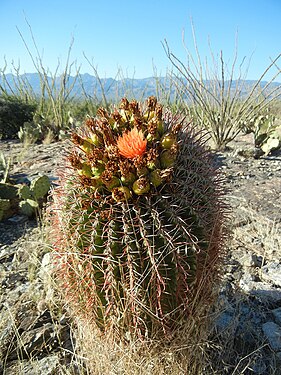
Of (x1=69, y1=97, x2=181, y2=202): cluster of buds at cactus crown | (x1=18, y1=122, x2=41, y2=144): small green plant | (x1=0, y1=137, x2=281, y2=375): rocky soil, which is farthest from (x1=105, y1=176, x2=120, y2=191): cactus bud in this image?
(x1=18, y1=122, x2=41, y2=144): small green plant

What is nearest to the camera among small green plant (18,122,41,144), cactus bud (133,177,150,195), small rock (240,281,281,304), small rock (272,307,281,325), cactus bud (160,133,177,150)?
cactus bud (133,177,150,195)

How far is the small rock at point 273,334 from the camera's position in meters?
2.04

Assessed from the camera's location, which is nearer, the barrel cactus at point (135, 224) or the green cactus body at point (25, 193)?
the barrel cactus at point (135, 224)

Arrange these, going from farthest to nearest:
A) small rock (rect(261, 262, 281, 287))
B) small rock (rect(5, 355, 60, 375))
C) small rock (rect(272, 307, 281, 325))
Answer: small rock (rect(261, 262, 281, 287)) < small rock (rect(272, 307, 281, 325)) < small rock (rect(5, 355, 60, 375))

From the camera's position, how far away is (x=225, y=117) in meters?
6.75

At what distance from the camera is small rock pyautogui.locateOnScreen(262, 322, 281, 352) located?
204 centimetres

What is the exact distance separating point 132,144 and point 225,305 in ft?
4.48

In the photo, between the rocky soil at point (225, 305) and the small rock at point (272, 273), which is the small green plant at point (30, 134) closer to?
the rocky soil at point (225, 305)

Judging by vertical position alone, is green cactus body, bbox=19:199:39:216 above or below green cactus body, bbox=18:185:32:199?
below

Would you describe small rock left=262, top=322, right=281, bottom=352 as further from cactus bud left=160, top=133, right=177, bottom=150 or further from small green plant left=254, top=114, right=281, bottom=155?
small green plant left=254, top=114, right=281, bottom=155

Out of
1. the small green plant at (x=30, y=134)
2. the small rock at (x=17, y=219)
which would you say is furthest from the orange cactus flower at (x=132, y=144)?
the small green plant at (x=30, y=134)

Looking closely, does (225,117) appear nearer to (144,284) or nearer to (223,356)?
(223,356)

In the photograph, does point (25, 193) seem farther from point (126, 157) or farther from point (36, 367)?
point (126, 157)

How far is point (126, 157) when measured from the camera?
145cm
